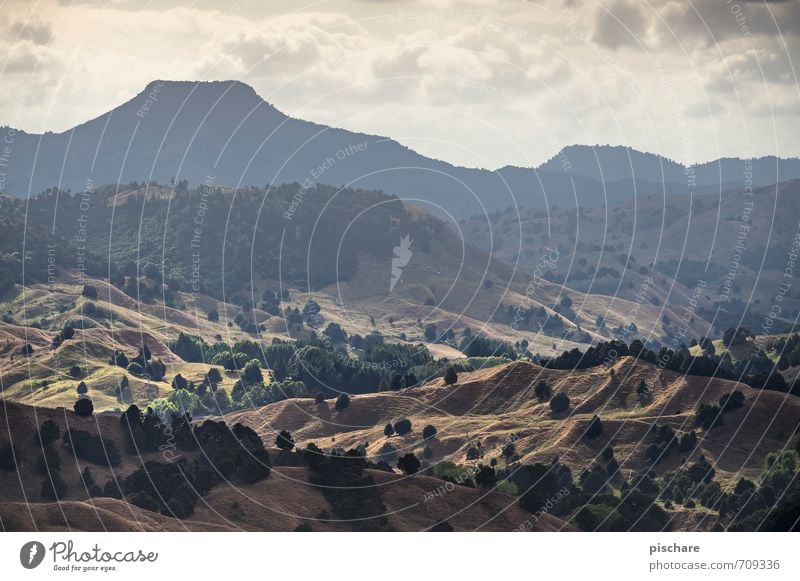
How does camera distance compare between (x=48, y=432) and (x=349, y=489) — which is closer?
(x=349, y=489)

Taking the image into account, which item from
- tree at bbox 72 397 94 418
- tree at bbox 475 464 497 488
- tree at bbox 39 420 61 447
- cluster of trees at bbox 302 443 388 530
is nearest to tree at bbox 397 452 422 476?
cluster of trees at bbox 302 443 388 530

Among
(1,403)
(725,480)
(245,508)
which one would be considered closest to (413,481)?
(245,508)

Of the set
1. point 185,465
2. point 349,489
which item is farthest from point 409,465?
point 185,465

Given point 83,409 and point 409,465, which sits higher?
point 409,465

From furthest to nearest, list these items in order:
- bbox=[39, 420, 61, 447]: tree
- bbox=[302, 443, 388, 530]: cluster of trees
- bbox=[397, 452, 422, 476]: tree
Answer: bbox=[39, 420, 61, 447]: tree
bbox=[397, 452, 422, 476]: tree
bbox=[302, 443, 388, 530]: cluster of trees

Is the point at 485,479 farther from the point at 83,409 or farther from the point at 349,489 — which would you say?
the point at 83,409

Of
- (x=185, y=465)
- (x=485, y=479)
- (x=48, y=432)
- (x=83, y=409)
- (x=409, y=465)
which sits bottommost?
(x=185, y=465)

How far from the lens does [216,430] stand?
17212cm

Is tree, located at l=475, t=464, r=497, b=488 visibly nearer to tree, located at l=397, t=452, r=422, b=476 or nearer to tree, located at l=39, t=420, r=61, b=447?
tree, located at l=397, t=452, r=422, b=476

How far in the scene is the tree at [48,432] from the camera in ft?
532

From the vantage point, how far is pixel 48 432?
16412 cm

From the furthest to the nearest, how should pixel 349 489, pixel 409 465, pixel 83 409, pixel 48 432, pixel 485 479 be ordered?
1. pixel 83 409
2. pixel 48 432
3. pixel 485 479
4. pixel 409 465
5. pixel 349 489

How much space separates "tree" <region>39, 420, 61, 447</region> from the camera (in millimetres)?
162125

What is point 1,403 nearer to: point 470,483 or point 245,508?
point 245,508
